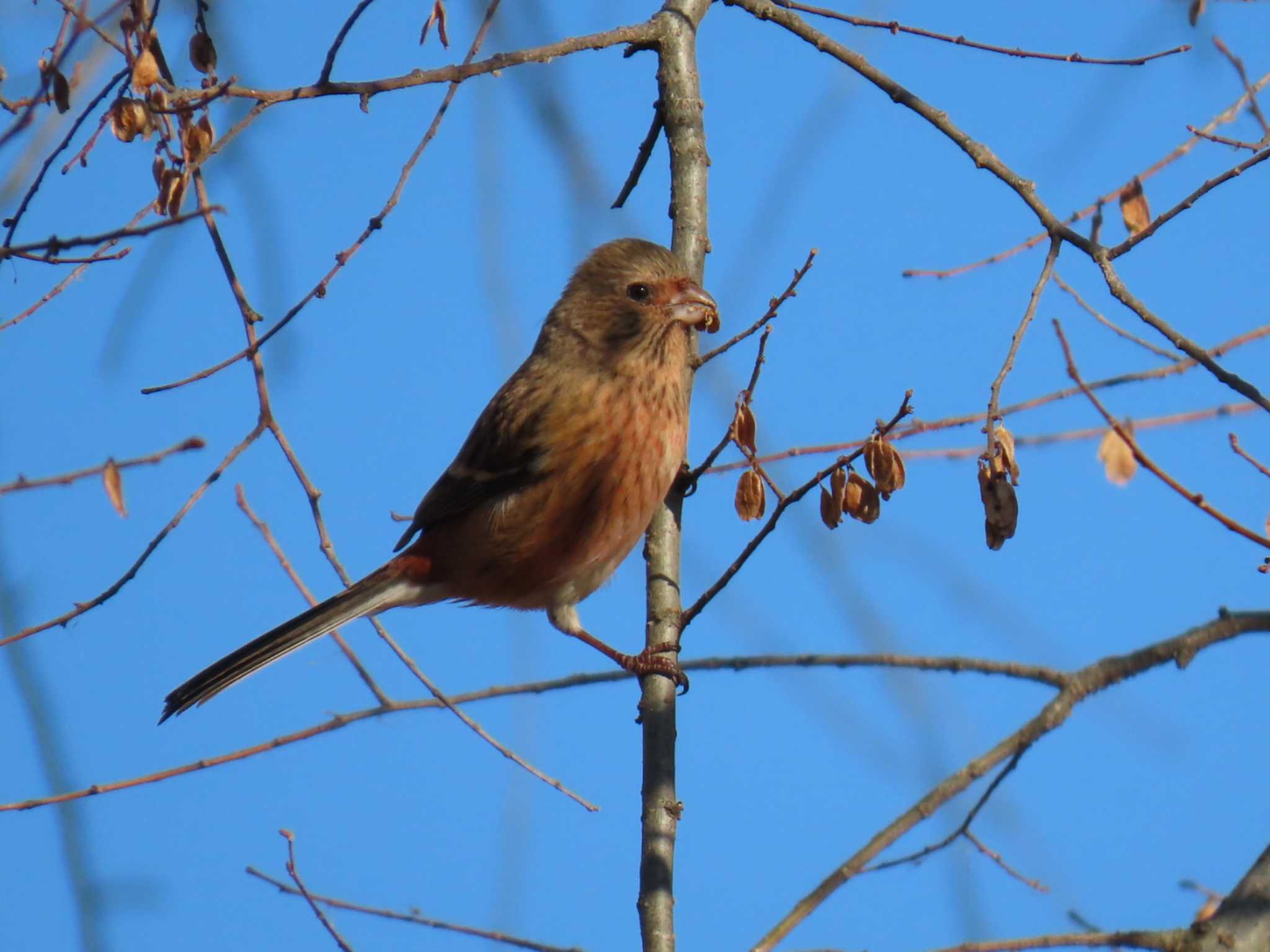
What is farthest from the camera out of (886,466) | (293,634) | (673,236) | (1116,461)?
(293,634)

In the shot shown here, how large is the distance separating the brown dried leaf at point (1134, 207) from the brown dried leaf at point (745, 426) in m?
1.11

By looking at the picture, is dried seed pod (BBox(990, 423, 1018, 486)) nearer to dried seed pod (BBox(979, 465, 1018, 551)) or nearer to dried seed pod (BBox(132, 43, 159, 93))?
dried seed pod (BBox(979, 465, 1018, 551))

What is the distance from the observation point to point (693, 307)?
4242 mm

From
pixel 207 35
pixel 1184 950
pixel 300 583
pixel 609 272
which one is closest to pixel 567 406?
pixel 609 272

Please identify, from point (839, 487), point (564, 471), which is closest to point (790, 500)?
point (839, 487)

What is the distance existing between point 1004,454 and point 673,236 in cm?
164

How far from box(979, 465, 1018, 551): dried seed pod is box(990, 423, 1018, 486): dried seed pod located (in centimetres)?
1

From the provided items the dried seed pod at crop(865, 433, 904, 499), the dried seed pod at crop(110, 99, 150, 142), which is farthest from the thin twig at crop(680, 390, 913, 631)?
the dried seed pod at crop(110, 99, 150, 142)

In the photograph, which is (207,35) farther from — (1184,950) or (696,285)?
(1184,950)

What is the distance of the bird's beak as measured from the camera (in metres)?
4.20

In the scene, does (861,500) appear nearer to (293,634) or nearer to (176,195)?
(176,195)

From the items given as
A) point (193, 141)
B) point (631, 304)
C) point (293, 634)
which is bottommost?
point (293, 634)

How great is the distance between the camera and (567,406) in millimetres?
4566

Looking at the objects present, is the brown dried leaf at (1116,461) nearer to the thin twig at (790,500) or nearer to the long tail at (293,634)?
the thin twig at (790,500)
